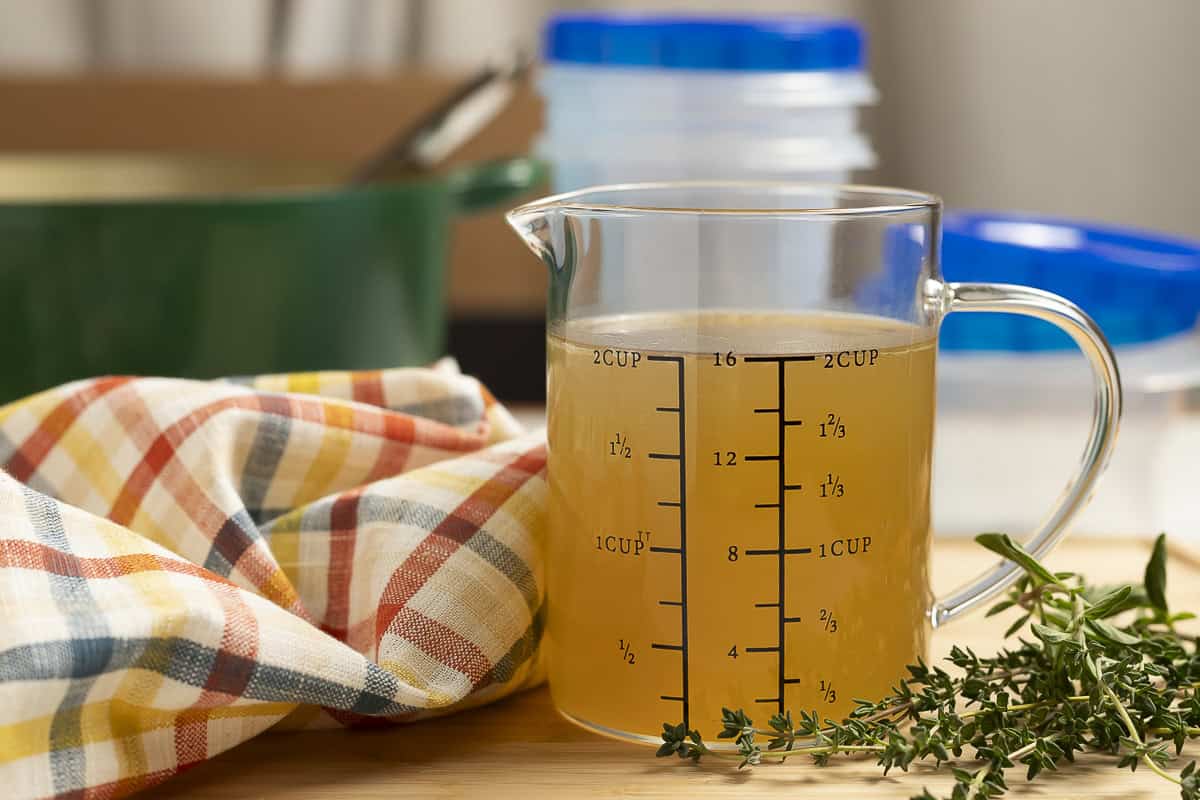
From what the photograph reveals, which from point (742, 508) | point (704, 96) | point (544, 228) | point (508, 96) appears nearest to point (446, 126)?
point (704, 96)

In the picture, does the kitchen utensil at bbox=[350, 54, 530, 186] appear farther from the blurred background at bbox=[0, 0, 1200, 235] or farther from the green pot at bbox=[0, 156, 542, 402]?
the blurred background at bbox=[0, 0, 1200, 235]

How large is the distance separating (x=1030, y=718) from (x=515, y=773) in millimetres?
206

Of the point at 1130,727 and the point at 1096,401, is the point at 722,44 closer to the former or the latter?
the point at 1096,401

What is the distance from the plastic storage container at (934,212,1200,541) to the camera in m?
0.97

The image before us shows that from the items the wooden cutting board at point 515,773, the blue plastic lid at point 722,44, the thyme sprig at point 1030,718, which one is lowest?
the wooden cutting board at point 515,773

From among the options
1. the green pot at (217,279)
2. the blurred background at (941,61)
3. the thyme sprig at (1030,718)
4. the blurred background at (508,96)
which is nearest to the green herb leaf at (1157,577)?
the thyme sprig at (1030,718)

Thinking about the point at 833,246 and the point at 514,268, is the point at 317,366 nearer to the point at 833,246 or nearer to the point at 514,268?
the point at 833,246

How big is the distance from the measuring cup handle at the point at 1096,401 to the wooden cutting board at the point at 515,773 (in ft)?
0.27

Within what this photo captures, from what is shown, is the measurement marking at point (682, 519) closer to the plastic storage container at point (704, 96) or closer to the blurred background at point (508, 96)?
the plastic storage container at point (704, 96)

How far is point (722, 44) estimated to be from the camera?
117cm

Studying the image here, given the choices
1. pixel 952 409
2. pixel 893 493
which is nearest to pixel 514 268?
pixel 952 409

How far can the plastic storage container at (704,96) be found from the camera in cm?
117

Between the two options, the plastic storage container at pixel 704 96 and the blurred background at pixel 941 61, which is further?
the blurred background at pixel 941 61

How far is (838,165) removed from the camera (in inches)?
48.8
